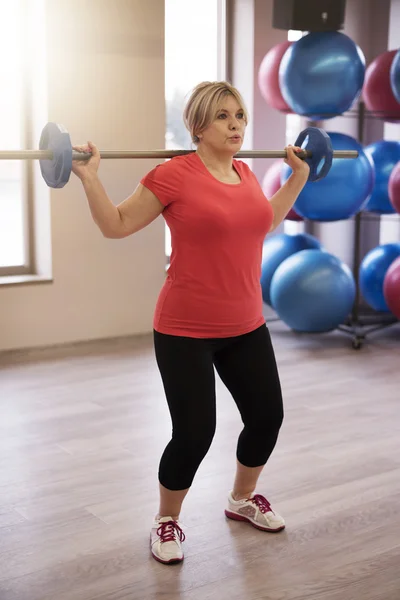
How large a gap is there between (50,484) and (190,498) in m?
0.48

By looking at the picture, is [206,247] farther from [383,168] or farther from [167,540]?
[383,168]

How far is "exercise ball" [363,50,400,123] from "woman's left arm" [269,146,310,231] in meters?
2.47

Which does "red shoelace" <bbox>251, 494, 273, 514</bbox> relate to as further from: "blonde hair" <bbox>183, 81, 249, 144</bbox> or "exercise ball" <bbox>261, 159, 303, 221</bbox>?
"exercise ball" <bbox>261, 159, 303, 221</bbox>

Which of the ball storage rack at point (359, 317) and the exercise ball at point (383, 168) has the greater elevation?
the exercise ball at point (383, 168)

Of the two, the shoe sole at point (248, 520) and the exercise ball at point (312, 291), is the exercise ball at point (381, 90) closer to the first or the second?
the exercise ball at point (312, 291)

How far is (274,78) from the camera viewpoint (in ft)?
14.9

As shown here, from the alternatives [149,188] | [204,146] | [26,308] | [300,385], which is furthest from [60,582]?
[26,308]

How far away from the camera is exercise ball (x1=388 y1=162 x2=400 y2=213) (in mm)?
4355

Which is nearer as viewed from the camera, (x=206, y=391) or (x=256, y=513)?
(x=206, y=391)

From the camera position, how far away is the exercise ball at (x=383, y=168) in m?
4.71

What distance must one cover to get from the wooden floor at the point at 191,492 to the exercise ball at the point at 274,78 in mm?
1510

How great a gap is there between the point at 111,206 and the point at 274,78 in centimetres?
285

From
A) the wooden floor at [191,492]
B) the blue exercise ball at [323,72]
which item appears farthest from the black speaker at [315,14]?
the wooden floor at [191,492]

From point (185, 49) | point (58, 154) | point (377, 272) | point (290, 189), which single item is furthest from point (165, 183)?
point (185, 49)
